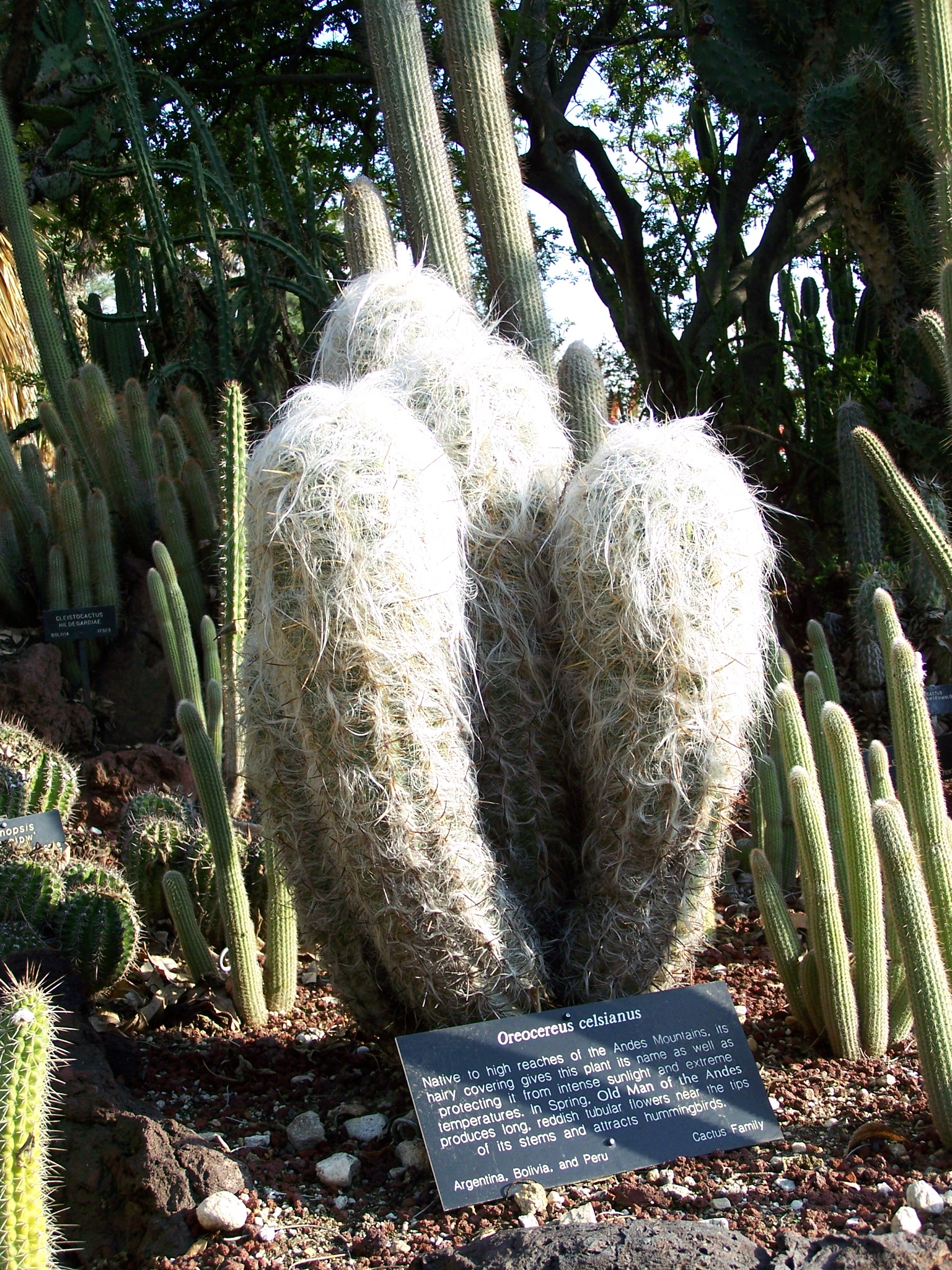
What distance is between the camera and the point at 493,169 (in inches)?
175

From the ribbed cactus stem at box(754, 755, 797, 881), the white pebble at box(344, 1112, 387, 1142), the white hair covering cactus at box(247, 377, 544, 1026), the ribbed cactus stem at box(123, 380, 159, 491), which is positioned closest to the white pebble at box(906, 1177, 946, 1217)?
the white hair covering cactus at box(247, 377, 544, 1026)

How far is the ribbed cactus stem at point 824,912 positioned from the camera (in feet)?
9.03

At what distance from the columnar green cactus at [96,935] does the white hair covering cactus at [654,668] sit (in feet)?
4.33

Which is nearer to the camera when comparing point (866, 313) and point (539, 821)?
point (539, 821)

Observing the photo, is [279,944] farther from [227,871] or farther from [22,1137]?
[22,1137]

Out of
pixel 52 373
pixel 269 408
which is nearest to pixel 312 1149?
pixel 269 408

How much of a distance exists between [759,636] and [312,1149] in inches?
62.4

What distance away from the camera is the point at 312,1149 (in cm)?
252

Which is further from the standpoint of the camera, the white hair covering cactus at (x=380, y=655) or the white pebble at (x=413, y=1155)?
the white pebble at (x=413, y=1155)

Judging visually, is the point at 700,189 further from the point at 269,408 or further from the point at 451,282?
the point at 451,282

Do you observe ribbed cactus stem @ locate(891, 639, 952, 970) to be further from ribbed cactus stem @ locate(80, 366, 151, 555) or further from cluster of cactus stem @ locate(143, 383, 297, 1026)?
ribbed cactus stem @ locate(80, 366, 151, 555)

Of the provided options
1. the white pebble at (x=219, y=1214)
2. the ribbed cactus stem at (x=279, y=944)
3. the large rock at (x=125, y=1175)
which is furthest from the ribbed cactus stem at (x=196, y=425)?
the white pebble at (x=219, y=1214)

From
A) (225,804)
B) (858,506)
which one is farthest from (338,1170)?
(858,506)

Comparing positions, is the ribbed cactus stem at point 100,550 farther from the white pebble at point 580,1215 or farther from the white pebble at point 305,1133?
the white pebble at point 580,1215
